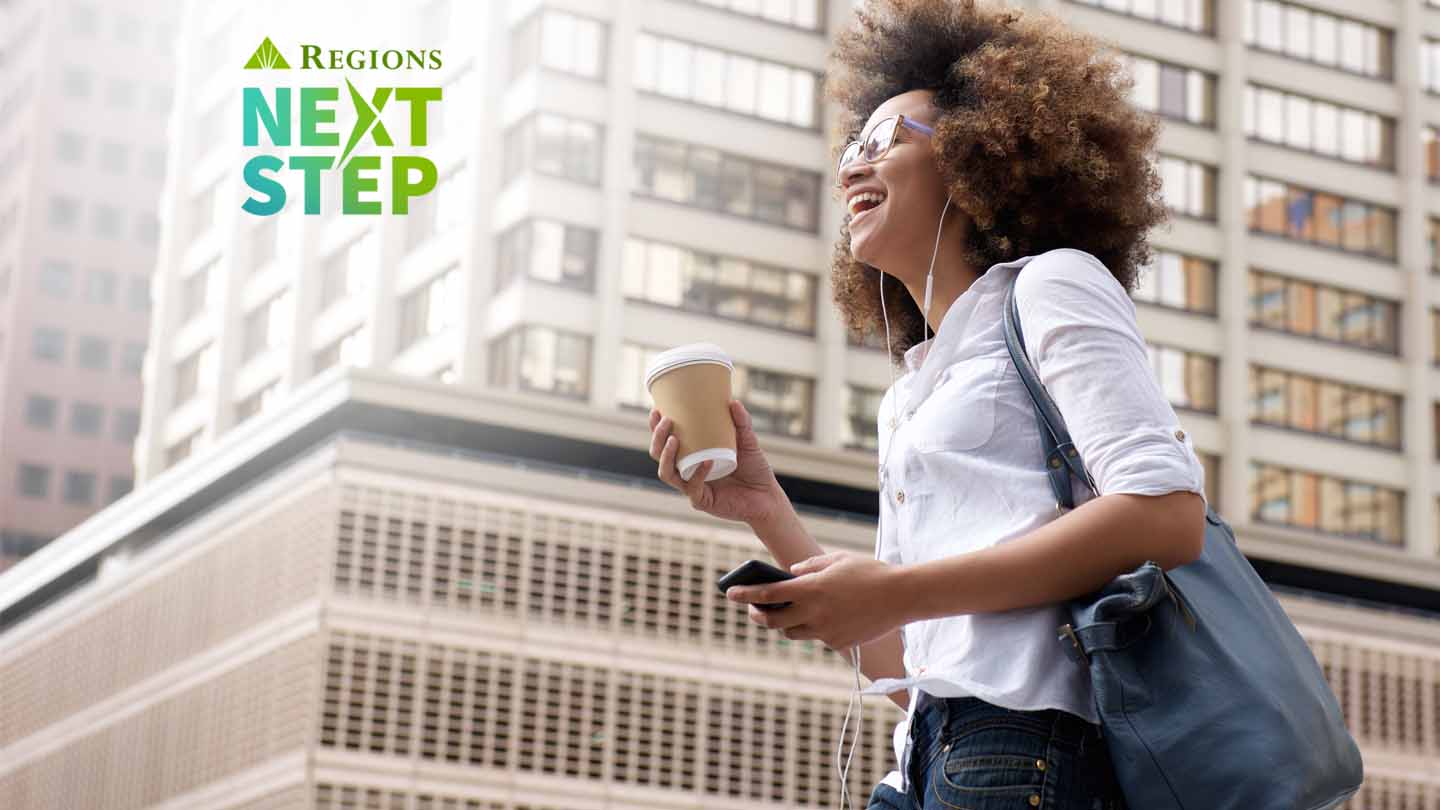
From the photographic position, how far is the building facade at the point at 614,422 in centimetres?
4097

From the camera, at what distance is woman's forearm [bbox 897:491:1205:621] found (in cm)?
262

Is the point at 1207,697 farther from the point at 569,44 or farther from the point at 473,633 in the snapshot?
the point at 569,44

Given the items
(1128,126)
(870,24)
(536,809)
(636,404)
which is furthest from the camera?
(636,404)

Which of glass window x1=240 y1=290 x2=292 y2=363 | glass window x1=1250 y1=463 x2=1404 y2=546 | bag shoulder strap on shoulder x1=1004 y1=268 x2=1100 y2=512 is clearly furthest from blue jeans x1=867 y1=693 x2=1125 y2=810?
glass window x1=240 y1=290 x2=292 y2=363

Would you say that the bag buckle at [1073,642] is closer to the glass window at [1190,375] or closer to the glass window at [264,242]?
the glass window at [1190,375]

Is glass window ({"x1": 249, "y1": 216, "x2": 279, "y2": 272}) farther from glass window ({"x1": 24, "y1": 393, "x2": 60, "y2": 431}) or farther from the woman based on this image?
the woman

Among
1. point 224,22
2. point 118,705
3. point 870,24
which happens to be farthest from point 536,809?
point 870,24

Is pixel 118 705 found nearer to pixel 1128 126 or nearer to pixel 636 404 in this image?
pixel 636 404

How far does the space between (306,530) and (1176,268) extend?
2038 centimetres

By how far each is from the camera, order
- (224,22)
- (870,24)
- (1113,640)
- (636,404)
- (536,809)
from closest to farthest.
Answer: (1113,640) → (870,24) → (536,809) → (636,404) → (224,22)

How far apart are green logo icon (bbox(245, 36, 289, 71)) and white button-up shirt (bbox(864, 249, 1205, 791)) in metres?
51.4

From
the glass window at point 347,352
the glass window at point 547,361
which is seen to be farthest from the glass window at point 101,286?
the glass window at point 547,361

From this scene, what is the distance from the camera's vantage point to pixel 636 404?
44625mm

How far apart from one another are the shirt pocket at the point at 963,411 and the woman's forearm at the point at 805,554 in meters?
0.43
